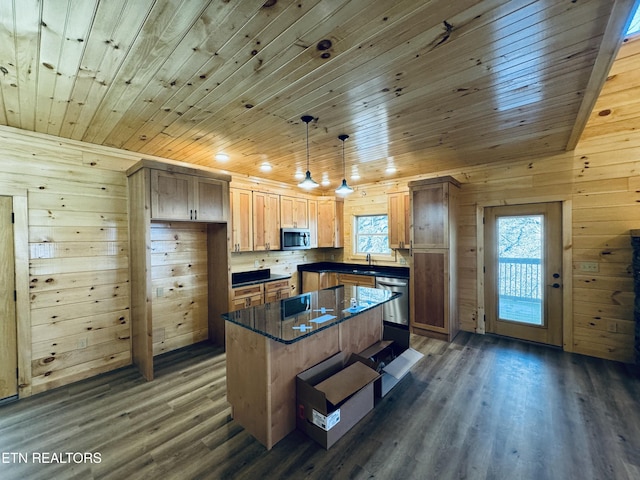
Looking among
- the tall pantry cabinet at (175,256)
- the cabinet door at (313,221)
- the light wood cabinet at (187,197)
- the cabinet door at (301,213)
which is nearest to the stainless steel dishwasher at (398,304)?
the cabinet door at (313,221)

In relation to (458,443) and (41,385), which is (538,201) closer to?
(458,443)

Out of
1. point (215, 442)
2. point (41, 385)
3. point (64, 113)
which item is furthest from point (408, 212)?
point (41, 385)

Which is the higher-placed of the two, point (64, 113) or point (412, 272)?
point (64, 113)

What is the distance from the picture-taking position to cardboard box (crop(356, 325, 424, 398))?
2691 mm

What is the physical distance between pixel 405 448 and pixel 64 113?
407 cm

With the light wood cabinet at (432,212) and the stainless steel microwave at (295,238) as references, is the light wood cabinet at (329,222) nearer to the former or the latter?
the stainless steel microwave at (295,238)

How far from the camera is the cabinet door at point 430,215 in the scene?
4141 mm

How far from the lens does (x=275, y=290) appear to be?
480cm

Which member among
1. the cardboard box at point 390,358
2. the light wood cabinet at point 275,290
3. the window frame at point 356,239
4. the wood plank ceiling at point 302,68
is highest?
the wood plank ceiling at point 302,68

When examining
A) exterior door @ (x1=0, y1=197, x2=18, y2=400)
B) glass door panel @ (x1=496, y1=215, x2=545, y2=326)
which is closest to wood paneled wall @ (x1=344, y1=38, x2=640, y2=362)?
glass door panel @ (x1=496, y1=215, x2=545, y2=326)

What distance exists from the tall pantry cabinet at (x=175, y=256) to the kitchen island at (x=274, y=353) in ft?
4.79

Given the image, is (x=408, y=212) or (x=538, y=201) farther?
(x=408, y=212)

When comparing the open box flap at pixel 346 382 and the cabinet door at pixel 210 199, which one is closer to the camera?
the open box flap at pixel 346 382

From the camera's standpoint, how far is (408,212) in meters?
4.89
